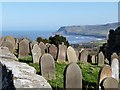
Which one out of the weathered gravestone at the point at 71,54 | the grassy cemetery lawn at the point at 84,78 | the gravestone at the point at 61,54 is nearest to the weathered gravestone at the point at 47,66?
the grassy cemetery lawn at the point at 84,78

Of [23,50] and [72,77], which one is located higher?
[23,50]

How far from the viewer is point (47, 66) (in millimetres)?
13297

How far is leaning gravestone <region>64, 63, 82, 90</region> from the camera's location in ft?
31.9

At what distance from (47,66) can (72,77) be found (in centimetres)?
363

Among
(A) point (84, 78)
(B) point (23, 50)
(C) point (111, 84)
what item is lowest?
(A) point (84, 78)

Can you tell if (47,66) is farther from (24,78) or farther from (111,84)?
(24,78)

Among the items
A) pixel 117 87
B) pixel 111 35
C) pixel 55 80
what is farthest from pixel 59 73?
pixel 111 35

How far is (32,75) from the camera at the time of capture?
8203 millimetres

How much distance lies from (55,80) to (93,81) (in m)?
1.56

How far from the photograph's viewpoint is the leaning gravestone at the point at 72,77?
9.73 metres

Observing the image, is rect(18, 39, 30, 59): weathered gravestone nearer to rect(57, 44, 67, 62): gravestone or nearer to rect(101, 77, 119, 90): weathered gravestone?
rect(57, 44, 67, 62): gravestone

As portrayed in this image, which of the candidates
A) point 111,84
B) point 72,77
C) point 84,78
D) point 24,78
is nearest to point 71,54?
point 84,78

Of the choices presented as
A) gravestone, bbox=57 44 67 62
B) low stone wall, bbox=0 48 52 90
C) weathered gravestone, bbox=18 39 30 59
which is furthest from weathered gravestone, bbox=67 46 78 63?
low stone wall, bbox=0 48 52 90

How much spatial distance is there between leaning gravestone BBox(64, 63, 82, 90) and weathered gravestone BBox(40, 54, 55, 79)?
11.0 ft
